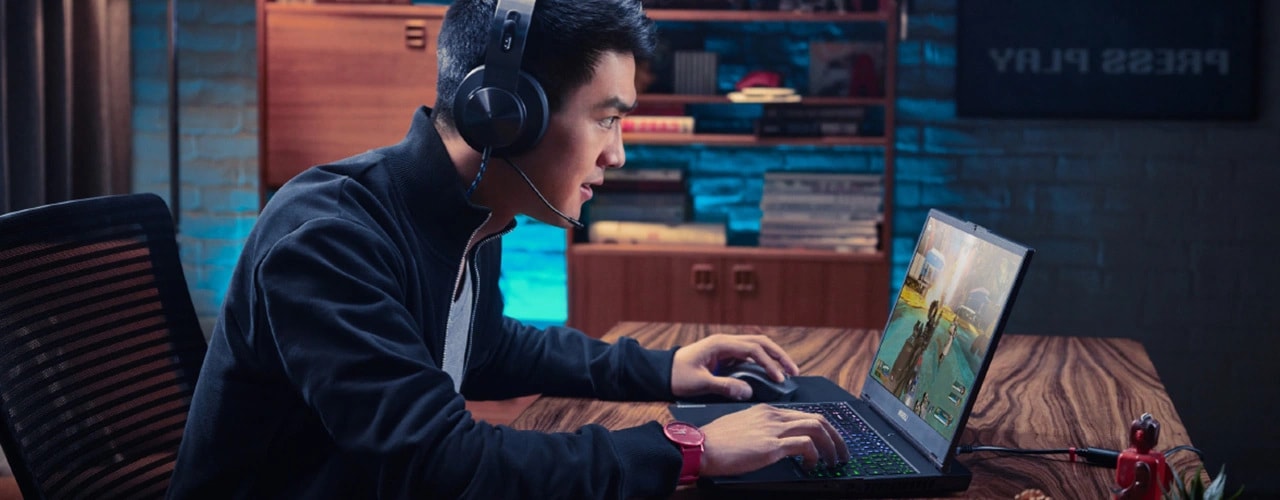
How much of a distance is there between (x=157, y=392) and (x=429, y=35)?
210cm

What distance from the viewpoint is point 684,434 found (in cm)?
117

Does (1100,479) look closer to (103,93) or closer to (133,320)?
(133,320)

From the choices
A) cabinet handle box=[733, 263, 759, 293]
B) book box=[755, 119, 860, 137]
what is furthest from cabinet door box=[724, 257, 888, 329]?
book box=[755, 119, 860, 137]

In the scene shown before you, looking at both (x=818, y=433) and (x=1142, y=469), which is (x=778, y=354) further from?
(x=1142, y=469)

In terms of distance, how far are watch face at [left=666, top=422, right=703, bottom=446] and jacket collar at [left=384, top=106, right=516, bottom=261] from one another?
31 centimetres

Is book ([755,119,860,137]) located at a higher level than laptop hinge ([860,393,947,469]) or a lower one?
higher

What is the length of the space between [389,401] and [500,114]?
13.1 inches

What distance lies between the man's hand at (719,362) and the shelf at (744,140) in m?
1.77

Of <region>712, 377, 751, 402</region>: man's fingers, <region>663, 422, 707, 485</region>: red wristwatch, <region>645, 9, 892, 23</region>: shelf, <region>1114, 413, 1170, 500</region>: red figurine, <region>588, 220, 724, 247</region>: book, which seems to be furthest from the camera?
<region>588, 220, 724, 247</region>: book

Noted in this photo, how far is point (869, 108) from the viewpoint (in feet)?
11.7

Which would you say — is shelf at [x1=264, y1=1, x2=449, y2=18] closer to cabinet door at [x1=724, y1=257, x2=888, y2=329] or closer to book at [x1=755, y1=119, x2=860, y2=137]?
book at [x1=755, y1=119, x2=860, y2=137]

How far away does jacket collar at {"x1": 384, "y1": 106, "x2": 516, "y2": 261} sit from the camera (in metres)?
1.27

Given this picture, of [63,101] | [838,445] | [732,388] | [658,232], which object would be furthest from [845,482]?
[63,101]

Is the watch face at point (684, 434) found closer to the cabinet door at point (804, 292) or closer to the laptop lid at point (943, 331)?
the laptop lid at point (943, 331)
